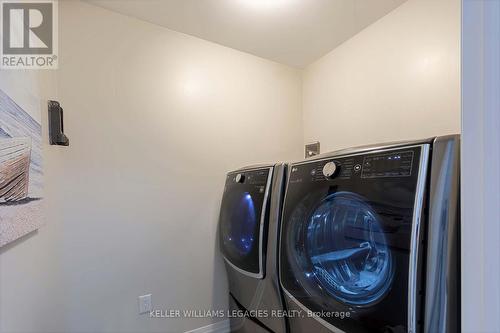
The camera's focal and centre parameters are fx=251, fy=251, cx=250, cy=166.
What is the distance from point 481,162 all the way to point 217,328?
1888 mm

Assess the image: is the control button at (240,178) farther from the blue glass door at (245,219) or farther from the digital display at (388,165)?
the digital display at (388,165)

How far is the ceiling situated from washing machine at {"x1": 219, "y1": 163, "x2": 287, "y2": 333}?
931 millimetres

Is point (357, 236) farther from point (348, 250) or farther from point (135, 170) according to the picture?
point (135, 170)

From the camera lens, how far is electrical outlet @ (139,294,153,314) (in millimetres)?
1531

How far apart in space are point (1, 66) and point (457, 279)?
1488 mm

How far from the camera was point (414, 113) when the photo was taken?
135 cm

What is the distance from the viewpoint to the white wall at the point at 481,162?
1.13 feet

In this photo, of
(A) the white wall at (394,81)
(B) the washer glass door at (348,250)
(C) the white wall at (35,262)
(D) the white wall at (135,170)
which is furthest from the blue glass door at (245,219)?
(C) the white wall at (35,262)

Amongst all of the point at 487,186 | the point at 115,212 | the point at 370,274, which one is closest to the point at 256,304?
the point at 370,274

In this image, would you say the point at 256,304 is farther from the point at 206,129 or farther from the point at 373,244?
the point at 206,129

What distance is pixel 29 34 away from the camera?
1.11m

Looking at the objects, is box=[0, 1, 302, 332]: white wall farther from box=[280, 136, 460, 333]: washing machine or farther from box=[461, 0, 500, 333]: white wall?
box=[461, 0, 500, 333]: white wall

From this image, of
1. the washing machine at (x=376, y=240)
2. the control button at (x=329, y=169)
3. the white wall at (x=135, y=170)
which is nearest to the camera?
the washing machine at (x=376, y=240)

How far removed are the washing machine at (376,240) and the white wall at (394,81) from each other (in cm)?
72
